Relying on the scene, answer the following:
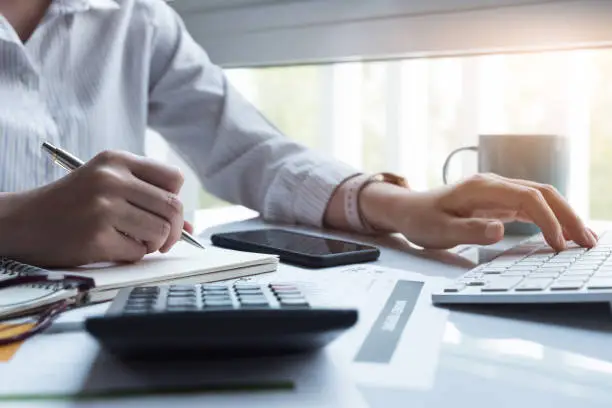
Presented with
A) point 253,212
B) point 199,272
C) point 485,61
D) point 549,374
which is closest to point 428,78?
point 485,61

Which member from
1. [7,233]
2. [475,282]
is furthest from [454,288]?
[7,233]

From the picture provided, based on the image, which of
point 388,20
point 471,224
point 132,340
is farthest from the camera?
point 388,20

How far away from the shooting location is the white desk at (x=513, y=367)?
0.30m

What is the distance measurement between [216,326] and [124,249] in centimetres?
25

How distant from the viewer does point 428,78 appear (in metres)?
1.22

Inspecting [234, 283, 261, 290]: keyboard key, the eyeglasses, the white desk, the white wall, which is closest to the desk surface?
the white desk

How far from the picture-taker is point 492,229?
63cm

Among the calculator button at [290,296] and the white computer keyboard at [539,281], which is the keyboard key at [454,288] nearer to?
the white computer keyboard at [539,281]

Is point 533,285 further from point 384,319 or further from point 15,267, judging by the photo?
point 15,267

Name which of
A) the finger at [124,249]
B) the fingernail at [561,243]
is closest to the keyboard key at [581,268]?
the fingernail at [561,243]

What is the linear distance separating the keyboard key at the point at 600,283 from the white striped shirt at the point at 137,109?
43 centimetres

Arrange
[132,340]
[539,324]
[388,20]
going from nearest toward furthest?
[132,340] → [539,324] → [388,20]

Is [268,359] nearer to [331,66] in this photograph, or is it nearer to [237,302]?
[237,302]

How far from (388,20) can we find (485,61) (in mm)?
191
